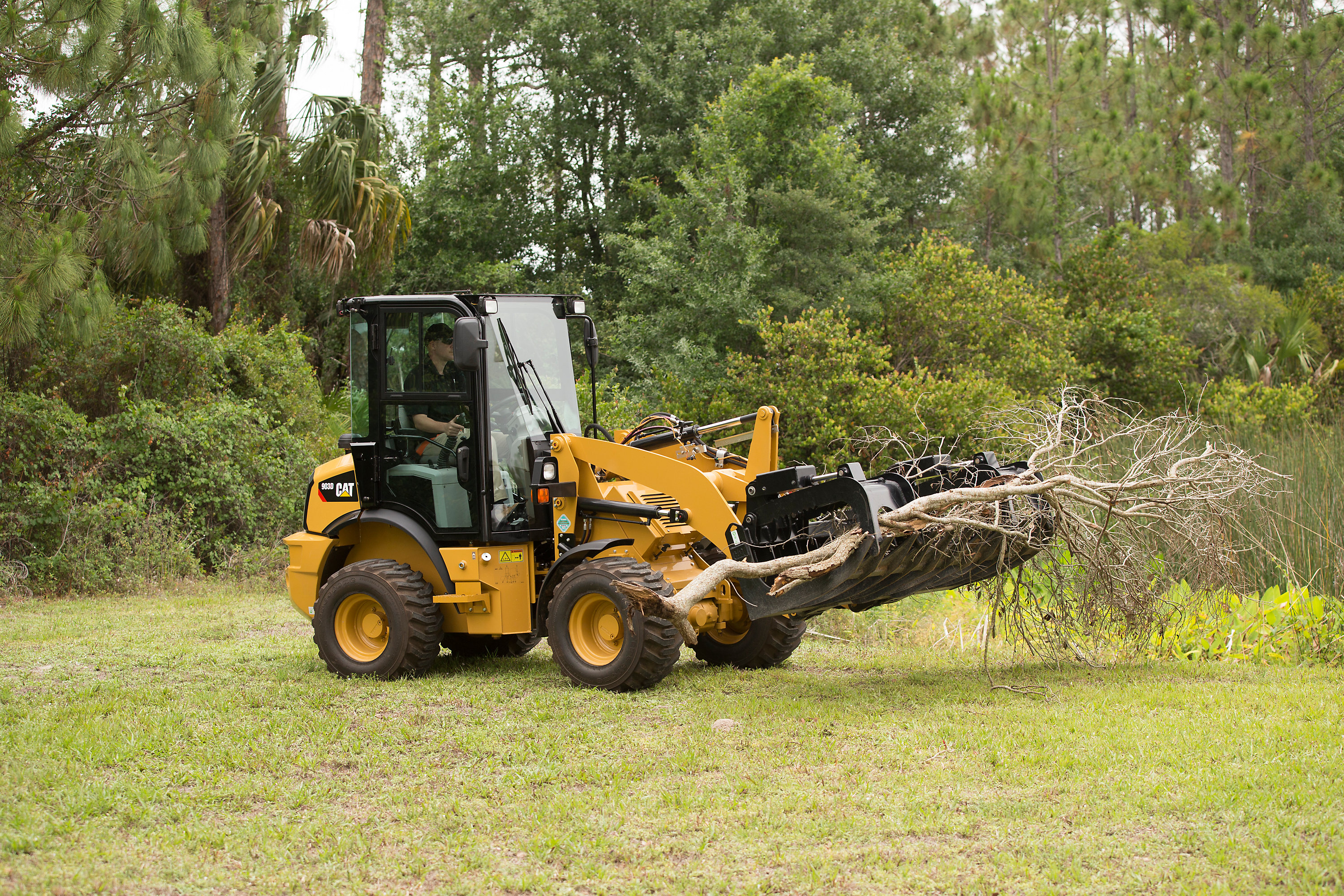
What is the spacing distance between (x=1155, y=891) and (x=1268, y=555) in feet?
21.8

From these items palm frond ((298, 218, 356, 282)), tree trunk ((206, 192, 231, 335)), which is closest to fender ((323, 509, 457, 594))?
palm frond ((298, 218, 356, 282))

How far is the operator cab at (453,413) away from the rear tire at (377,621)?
433 mm

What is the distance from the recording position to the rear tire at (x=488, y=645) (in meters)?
8.70

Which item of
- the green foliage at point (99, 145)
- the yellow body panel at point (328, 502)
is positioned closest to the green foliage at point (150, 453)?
the green foliage at point (99, 145)

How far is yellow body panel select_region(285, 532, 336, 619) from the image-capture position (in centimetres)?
835

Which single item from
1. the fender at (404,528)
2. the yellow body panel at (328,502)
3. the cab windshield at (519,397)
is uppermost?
the cab windshield at (519,397)

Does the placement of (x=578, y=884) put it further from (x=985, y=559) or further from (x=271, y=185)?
(x=271, y=185)

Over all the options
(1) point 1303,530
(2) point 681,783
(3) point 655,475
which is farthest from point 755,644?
(1) point 1303,530

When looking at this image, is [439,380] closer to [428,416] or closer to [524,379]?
[428,416]

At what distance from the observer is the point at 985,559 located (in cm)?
712

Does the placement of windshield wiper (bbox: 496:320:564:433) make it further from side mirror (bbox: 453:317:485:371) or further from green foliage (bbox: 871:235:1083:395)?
green foliage (bbox: 871:235:1083:395)

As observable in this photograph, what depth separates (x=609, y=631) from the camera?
24.1 ft

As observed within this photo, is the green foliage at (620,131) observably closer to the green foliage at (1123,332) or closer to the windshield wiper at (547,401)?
the green foliage at (1123,332)

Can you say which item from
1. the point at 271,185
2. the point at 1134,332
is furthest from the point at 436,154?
the point at 1134,332
